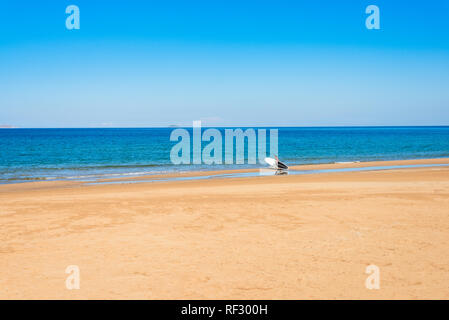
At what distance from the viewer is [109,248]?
8.27 metres

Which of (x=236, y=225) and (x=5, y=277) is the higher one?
(x=236, y=225)

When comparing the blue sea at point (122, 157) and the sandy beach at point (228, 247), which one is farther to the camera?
the blue sea at point (122, 157)

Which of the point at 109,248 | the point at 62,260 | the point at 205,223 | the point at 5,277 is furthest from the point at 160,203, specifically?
the point at 5,277

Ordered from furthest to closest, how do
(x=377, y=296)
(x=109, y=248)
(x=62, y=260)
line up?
(x=109, y=248)
(x=62, y=260)
(x=377, y=296)

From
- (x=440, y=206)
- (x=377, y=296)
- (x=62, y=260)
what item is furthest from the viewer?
(x=440, y=206)

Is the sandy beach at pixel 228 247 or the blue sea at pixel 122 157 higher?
the blue sea at pixel 122 157

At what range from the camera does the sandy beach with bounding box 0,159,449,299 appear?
6.10m

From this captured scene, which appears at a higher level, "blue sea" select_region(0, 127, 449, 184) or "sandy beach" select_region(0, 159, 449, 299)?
"blue sea" select_region(0, 127, 449, 184)

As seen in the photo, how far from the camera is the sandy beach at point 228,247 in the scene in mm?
6098

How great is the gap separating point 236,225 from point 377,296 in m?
4.85

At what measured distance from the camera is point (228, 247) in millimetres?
8242

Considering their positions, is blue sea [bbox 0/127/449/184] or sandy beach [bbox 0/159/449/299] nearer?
sandy beach [bbox 0/159/449/299]
